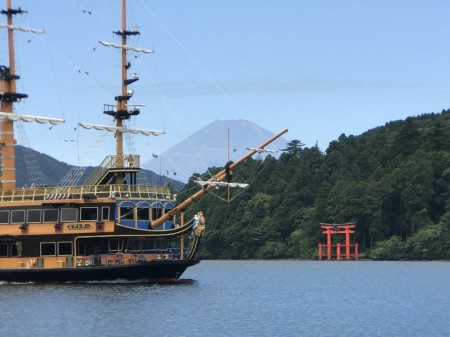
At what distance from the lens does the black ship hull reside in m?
64.2

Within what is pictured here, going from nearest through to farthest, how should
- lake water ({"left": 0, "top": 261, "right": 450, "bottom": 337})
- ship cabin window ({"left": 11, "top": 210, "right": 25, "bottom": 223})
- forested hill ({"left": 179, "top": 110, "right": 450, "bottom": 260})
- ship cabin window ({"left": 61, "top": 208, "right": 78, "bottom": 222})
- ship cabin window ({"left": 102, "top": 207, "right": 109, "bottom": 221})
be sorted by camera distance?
1. lake water ({"left": 0, "top": 261, "right": 450, "bottom": 337})
2. ship cabin window ({"left": 102, "top": 207, "right": 109, "bottom": 221})
3. ship cabin window ({"left": 61, "top": 208, "right": 78, "bottom": 222})
4. ship cabin window ({"left": 11, "top": 210, "right": 25, "bottom": 223})
5. forested hill ({"left": 179, "top": 110, "right": 450, "bottom": 260})

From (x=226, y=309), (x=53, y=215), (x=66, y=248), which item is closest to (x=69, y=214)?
(x=53, y=215)

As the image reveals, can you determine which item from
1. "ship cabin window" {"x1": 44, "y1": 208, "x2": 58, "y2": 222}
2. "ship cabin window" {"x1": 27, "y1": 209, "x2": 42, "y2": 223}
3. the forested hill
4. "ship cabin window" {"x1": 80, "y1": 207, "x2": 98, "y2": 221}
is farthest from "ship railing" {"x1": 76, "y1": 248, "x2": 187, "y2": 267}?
the forested hill

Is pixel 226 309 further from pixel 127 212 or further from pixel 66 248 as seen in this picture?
pixel 66 248

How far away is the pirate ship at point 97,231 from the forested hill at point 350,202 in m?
54.3

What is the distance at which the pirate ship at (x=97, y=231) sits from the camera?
2547 inches

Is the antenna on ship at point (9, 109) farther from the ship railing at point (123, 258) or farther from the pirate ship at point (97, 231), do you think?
the ship railing at point (123, 258)

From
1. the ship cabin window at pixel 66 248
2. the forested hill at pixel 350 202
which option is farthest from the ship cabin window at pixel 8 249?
the forested hill at pixel 350 202

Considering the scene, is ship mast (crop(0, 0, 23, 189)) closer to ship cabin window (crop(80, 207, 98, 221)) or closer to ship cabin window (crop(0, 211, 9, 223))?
ship cabin window (crop(0, 211, 9, 223))

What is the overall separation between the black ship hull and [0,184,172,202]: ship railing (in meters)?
4.66

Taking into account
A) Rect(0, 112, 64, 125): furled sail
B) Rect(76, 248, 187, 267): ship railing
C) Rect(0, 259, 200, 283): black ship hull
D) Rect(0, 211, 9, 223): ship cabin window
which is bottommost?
Rect(0, 259, 200, 283): black ship hull

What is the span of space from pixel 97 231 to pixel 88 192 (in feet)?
8.83

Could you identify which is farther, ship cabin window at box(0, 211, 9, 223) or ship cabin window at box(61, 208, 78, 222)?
ship cabin window at box(0, 211, 9, 223)

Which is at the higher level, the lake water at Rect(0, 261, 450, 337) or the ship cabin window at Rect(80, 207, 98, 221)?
the ship cabin window at Rect(80, 207, 98, 221)
